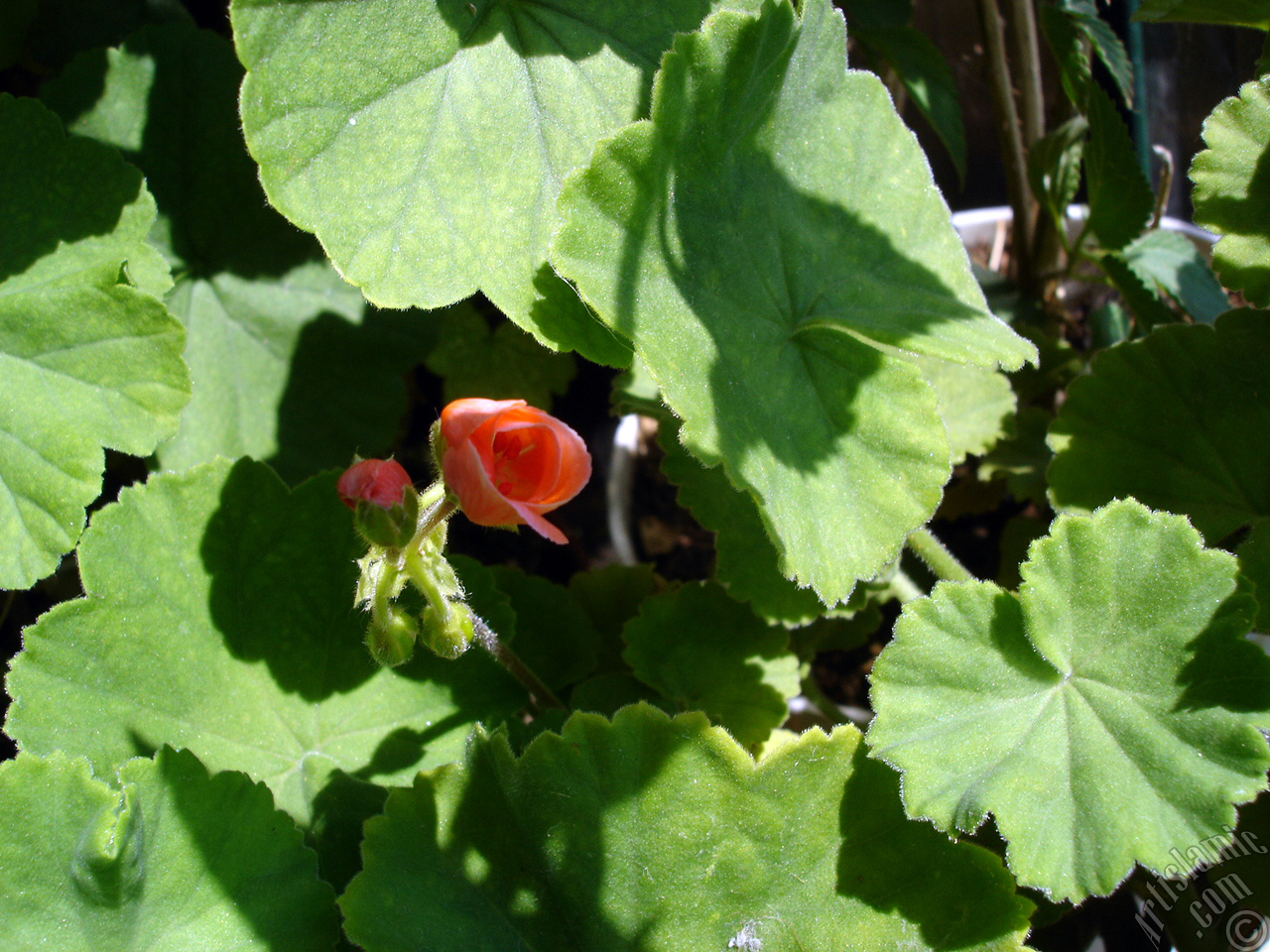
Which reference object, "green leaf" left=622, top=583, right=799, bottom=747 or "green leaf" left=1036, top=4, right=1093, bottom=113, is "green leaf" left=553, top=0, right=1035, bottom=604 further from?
"green leaf" left=1036, top=4, right=1093, bottom=113

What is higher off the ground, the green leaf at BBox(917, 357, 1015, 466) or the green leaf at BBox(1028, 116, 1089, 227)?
the green leaf at BBox(1028, 116, 1089, 227)

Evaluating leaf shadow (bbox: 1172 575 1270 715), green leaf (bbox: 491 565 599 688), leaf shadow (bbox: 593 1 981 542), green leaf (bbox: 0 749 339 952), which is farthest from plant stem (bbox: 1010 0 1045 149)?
green leaf (bbox: 0 749 339 952)

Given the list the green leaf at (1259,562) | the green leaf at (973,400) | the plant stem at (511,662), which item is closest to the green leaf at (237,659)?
the plant stem at (511,662)

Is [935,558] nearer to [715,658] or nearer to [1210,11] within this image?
[715,658]

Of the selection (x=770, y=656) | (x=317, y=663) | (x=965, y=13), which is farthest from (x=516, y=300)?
(x=965, y=13)

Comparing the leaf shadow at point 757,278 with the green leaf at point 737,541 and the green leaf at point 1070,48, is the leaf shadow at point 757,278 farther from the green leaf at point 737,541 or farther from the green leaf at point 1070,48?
the green leaf at point 1070,48

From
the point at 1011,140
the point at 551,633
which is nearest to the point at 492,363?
the point at 551,633
